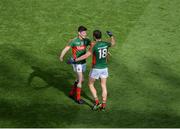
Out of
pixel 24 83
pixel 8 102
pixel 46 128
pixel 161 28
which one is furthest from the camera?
pixel 161 28

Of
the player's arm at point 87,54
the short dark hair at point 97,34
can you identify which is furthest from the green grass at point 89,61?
the short dark hair at point 97,34

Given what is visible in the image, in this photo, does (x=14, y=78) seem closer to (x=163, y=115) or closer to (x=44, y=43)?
(x=44, y=43)

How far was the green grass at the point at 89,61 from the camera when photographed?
51.7 ft

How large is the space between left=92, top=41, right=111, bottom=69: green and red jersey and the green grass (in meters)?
1.40

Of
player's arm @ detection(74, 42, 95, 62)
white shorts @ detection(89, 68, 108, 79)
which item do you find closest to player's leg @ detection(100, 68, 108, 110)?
white shorts @ detection(89, 68, 108, 79)

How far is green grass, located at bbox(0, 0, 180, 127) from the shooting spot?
15.8 m

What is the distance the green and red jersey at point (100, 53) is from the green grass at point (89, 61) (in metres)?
1.40

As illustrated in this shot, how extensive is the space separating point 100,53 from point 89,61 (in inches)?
140

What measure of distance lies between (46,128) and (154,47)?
20.2 feet

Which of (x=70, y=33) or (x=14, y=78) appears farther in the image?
(x=70, y=33)

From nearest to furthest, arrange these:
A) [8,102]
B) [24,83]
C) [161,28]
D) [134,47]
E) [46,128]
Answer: [46,128] < [8,102] < [24,83] < [134,47] < [161,28]

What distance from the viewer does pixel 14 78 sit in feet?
58.3

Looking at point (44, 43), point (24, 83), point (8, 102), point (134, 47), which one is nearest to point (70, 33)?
point (44, 43)

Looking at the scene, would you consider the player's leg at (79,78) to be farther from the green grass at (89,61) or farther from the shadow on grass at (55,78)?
the shadow on grass at (55,78)
